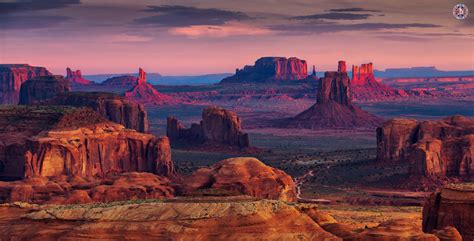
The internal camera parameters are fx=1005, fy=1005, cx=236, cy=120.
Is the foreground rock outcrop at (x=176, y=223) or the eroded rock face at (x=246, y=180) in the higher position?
the foreground rock outcrop at (x=176, y=223)

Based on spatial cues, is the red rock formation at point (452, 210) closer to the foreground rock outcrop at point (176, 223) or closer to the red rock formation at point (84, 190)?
the foreground rock outcrop at point (176, 223)

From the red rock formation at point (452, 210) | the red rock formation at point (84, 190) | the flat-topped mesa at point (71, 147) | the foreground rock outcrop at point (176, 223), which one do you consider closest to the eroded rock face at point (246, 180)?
the red rock formation at point (84, 190)

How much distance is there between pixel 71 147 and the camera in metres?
143

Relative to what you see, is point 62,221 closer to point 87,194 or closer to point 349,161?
point 87,194

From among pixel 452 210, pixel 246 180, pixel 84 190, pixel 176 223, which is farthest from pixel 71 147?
pixel 176 223

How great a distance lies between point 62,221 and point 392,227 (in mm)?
21563

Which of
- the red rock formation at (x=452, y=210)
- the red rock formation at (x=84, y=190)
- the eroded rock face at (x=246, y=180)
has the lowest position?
the red rock formation at (x=84, y=190)

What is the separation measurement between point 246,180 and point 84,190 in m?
19.7

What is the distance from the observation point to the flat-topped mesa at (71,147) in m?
140

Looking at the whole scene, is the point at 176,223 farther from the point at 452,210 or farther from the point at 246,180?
the point at 246,180

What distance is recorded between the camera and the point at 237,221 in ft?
206

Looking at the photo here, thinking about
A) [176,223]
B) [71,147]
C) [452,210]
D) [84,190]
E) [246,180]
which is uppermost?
[176,223]

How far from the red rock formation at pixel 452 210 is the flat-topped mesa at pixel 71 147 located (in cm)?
7132

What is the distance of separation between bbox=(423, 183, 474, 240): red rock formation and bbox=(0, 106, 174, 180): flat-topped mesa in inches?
2808
